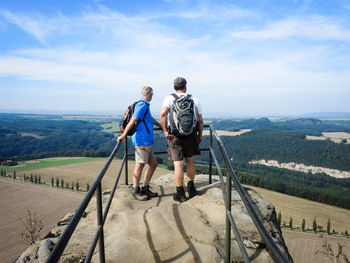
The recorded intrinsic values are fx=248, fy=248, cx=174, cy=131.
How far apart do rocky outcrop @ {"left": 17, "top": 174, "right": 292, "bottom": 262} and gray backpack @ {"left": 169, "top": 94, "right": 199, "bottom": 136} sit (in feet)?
4.89

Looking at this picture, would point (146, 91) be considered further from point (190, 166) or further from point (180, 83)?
point (190, 166)

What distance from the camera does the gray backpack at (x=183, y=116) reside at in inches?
181

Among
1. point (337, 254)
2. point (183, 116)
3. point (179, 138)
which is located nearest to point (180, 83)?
point (183, 116)

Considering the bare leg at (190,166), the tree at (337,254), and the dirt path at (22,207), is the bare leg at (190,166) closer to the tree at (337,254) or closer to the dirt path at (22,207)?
the tree at (337,254)

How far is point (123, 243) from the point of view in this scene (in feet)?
11.8

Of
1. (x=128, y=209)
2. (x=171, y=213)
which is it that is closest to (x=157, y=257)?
(x=171, y=213)

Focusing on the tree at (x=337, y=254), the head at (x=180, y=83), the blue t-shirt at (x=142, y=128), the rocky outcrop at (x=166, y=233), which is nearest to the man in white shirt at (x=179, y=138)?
the head at (x=180, y=83)

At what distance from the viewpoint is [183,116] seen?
4.59 m

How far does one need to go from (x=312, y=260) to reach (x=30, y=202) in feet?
172

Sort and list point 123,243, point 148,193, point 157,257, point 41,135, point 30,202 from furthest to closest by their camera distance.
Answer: point 41,135
point 30,202
point 148,193
point 123,243
point 157,257

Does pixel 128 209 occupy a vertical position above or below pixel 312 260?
above

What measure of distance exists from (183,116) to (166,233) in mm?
2028

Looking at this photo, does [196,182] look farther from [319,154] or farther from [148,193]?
[319,154]

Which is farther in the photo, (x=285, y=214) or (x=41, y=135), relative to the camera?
(x=41, y=135)
